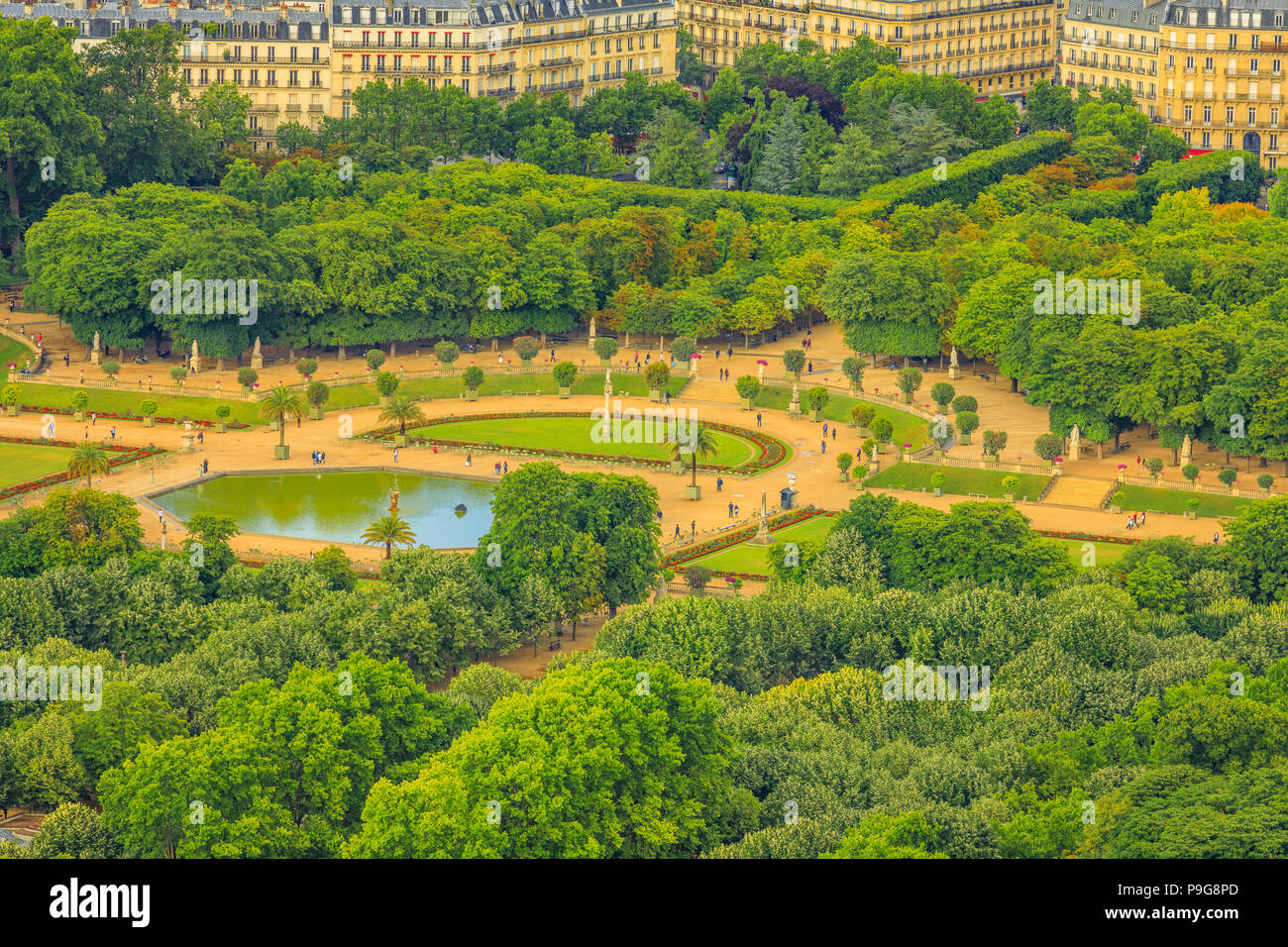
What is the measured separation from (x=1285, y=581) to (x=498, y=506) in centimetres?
3720

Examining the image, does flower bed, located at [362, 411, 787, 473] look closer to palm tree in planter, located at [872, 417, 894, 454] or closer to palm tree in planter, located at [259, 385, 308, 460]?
palm tree in planter, located at [259, 385, 308, 460]

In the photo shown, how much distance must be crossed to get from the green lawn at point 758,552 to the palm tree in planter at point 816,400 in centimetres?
1940

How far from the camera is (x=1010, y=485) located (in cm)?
14162

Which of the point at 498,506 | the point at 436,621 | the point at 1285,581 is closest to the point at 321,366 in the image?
the point at 498,506

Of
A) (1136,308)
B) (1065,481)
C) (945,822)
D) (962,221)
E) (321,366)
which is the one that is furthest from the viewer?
(962,221)

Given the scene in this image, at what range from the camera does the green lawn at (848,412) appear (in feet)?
498

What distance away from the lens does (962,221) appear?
18450 cm

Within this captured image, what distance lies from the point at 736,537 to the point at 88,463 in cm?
3504

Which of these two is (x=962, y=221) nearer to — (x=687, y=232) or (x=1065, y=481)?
(x=687, y=232)

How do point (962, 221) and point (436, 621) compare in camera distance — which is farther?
point (962, 221)

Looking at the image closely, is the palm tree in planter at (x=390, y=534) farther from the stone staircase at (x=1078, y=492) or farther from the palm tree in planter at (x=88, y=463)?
the stone staircase at (x=1078, y=492)

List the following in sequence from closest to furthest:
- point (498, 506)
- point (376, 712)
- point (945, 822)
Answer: point (945, 822), point (376, 712), point (498, 506)

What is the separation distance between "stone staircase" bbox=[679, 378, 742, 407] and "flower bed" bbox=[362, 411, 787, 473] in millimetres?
4831

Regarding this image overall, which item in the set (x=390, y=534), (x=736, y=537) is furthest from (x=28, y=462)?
(x=736, y=537)
